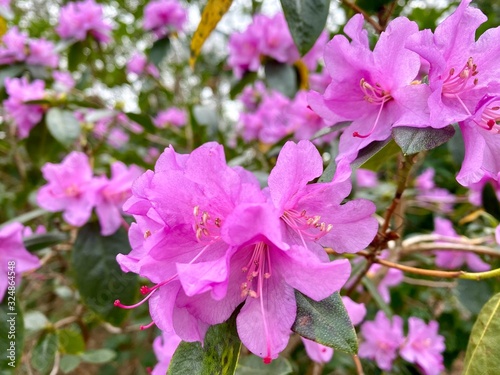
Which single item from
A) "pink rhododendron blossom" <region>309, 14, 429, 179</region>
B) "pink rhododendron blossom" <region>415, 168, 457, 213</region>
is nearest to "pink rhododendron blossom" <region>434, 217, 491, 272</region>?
"pink rhododendron blossom" <region>415, 168, 457, 213</region>

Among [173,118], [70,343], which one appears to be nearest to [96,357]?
[70,343]

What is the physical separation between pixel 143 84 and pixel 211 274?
2964mm

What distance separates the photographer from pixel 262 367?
2.66ft

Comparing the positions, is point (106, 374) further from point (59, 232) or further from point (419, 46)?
point (419, 46)

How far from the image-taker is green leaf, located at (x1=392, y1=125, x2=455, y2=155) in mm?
515

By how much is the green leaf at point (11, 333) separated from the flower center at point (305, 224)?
70 cm

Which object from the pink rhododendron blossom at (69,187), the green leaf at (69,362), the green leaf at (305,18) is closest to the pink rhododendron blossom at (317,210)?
the green leaf at (305,18)

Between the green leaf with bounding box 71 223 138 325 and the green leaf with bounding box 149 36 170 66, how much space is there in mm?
1178

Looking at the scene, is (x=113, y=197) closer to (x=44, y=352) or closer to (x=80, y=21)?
(x=44, y=352)

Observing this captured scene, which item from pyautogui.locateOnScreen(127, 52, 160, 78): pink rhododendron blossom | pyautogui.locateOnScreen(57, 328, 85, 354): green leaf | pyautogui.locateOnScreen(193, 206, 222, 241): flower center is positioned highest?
pyautogui.locateOnScreen(193, 206, 222, 241): flower center

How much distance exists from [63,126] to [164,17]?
927mm

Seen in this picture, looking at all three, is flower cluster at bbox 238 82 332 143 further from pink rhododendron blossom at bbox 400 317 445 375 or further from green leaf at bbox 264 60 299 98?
pink rhododendron blossom at bbox 400 317 445 375

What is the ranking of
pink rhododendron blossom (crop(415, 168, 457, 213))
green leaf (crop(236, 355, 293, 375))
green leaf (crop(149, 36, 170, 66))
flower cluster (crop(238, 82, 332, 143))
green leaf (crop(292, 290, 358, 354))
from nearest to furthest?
green leaf (crop(292, 290, 358, 354)), green leaf (crop(236, 355, 293, 375)), pink rhododendron blossom (crop(415, 168, 457, 213)), green leaf (crop(149, 36, 170, 66)), flower cluster (crop(238, 82, 332, 143))

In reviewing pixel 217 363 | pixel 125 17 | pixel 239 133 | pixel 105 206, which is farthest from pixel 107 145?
pixel 217 363
